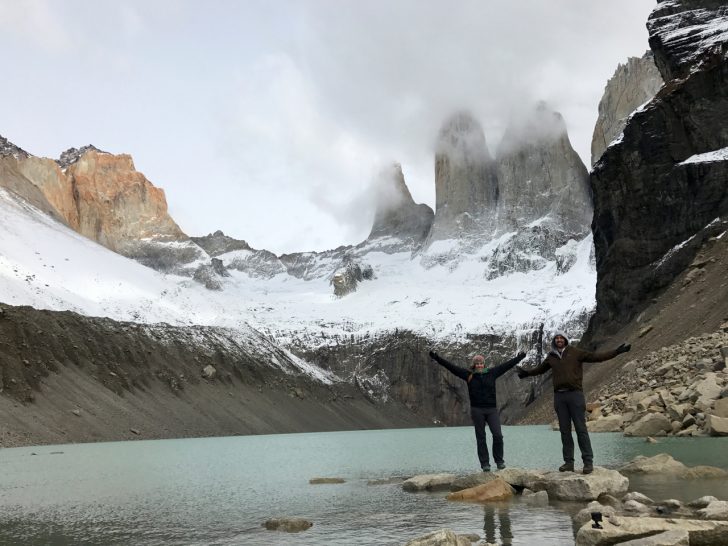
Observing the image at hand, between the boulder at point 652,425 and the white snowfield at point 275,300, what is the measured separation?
73.5m

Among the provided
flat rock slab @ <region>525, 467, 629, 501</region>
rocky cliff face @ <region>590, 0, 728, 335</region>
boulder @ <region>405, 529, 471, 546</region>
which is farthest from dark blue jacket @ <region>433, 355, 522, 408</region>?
rocky cliff face @ <region>590, 0, 728, 335</region>

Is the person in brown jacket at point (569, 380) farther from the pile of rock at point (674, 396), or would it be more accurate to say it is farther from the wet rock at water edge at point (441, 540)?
the pile of rock at point (674, 396)

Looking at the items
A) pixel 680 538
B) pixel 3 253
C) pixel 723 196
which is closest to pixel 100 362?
pixel 3 253

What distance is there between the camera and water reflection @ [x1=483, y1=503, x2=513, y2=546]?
9195 mm

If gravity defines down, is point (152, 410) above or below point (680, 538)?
above

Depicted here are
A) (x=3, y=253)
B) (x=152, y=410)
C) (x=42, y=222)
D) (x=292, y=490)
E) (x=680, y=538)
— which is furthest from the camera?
(x=42, y=222)

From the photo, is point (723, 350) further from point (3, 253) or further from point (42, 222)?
point (42, 222)

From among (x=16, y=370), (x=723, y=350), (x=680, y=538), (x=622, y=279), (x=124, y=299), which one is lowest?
(x=680, y=538)

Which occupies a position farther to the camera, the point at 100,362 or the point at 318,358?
Result: the point at 318,358

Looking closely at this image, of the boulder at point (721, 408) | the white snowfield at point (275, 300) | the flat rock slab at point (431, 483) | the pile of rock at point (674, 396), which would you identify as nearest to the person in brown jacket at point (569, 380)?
the flat rock slab at point (431, 483)

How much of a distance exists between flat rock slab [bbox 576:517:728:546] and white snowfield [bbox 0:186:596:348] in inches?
3358

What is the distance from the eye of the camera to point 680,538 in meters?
7.60

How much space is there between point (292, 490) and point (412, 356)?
12991cm

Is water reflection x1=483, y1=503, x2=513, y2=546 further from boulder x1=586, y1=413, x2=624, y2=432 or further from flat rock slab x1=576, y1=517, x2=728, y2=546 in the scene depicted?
boulder x1=586, y1=413, x2=624, y2=432
